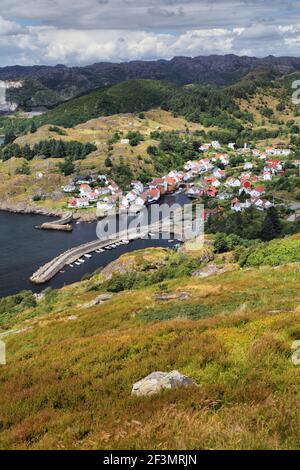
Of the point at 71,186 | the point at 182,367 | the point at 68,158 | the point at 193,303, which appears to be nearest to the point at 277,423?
the point at 182,367

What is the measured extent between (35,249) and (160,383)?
7552 centimetres

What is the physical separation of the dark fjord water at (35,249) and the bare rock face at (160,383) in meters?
55.1

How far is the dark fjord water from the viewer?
6525 cm

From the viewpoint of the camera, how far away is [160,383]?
26.3 ft

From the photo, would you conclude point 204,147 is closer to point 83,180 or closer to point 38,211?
point 83,180

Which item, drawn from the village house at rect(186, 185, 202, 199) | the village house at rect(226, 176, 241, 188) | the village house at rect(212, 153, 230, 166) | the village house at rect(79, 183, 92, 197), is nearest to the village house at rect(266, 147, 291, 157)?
the village house at rect(212, 153, 230, 166)

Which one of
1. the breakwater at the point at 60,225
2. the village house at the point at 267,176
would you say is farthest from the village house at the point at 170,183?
the breakwater at the point at 60,225

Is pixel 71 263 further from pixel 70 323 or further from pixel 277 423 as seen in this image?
pixel 277 423

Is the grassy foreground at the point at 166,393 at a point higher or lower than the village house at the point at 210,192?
higher

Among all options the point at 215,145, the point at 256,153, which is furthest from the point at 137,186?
the point at 215,145

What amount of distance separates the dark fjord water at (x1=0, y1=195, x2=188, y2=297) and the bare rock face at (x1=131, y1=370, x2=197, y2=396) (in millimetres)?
55079

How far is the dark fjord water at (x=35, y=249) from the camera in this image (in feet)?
214

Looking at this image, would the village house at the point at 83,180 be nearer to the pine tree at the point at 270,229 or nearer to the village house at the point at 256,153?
the village house at the point at 256,153

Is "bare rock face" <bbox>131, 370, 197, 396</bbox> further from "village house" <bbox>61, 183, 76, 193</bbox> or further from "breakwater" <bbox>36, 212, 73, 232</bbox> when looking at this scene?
"village house" <bbox>61, 183, 76, 193</bbox>
